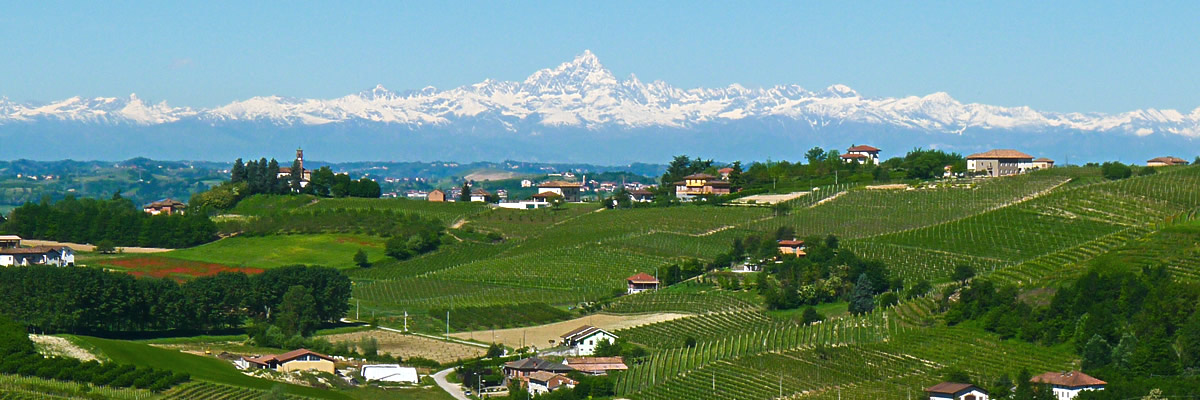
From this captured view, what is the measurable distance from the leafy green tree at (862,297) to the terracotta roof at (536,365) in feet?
50.1

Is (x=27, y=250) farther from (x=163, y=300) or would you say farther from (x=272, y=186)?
(x=272, y=186)

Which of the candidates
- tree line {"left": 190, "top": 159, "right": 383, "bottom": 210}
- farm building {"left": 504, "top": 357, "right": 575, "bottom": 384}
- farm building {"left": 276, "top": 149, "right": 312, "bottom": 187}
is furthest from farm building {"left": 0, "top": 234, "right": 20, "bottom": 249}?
farm building {"left": 504, "top": 357, "right": 575, "bottom": 384}

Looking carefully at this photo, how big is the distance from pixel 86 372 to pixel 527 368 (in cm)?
1690

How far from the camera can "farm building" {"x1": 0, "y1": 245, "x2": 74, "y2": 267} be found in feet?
315

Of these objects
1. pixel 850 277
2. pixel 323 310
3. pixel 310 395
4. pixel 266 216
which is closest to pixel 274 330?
pixel 323 310

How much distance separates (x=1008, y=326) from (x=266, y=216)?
2564 inches

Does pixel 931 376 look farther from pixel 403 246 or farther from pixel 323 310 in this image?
pixel 403 246

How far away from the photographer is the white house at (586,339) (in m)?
71.2

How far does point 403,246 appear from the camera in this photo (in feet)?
341

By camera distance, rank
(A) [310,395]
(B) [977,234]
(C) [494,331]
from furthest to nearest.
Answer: (B) [977,234]
(C) [494,331]
(A) [310,395]

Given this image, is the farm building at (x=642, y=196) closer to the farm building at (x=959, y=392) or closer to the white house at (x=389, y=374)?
the white house at (x=389, y=374)

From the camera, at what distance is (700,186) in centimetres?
12988

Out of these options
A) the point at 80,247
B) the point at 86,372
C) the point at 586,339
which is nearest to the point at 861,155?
the point at 80,247

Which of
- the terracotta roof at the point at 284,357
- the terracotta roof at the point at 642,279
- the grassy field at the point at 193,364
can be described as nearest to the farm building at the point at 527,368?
the terracotta roof at the point at 284,357
